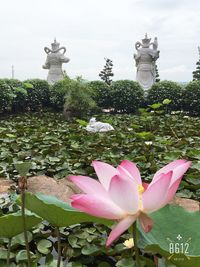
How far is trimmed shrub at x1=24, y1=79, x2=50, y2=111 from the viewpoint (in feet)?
30.0

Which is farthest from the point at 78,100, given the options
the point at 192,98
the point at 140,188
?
the point at 140,188

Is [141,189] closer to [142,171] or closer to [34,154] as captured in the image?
[142,171]

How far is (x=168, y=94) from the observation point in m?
9.18

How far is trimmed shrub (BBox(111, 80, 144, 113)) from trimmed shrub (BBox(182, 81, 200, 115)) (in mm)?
989

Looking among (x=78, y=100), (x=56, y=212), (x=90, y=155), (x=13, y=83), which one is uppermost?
(x=13, y=83)

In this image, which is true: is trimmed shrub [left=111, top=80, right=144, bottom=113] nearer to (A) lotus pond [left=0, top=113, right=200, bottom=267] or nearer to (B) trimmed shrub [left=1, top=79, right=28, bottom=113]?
(B) trimmed shrub [left=1, top=79, right=28, bottom=113]

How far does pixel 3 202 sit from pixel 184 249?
3.75ft

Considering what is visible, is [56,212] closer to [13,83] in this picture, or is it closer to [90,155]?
[90,155]

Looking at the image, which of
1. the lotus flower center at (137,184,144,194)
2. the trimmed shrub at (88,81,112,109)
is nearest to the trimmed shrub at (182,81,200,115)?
the trimmed shrub at (88,81,112,109)

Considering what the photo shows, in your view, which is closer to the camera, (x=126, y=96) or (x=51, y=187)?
(x=51, y=187)

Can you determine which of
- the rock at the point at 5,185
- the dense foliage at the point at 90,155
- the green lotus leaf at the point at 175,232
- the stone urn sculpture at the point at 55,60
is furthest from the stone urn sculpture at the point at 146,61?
the green lotus leaf at the point at 175,232

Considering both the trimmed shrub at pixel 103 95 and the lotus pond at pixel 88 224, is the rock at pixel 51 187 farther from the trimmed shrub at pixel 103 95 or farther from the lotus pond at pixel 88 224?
the trimmed shrub at pixel 103 95

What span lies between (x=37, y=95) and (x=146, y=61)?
3.92 m

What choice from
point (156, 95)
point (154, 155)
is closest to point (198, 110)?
point (156, 95)
